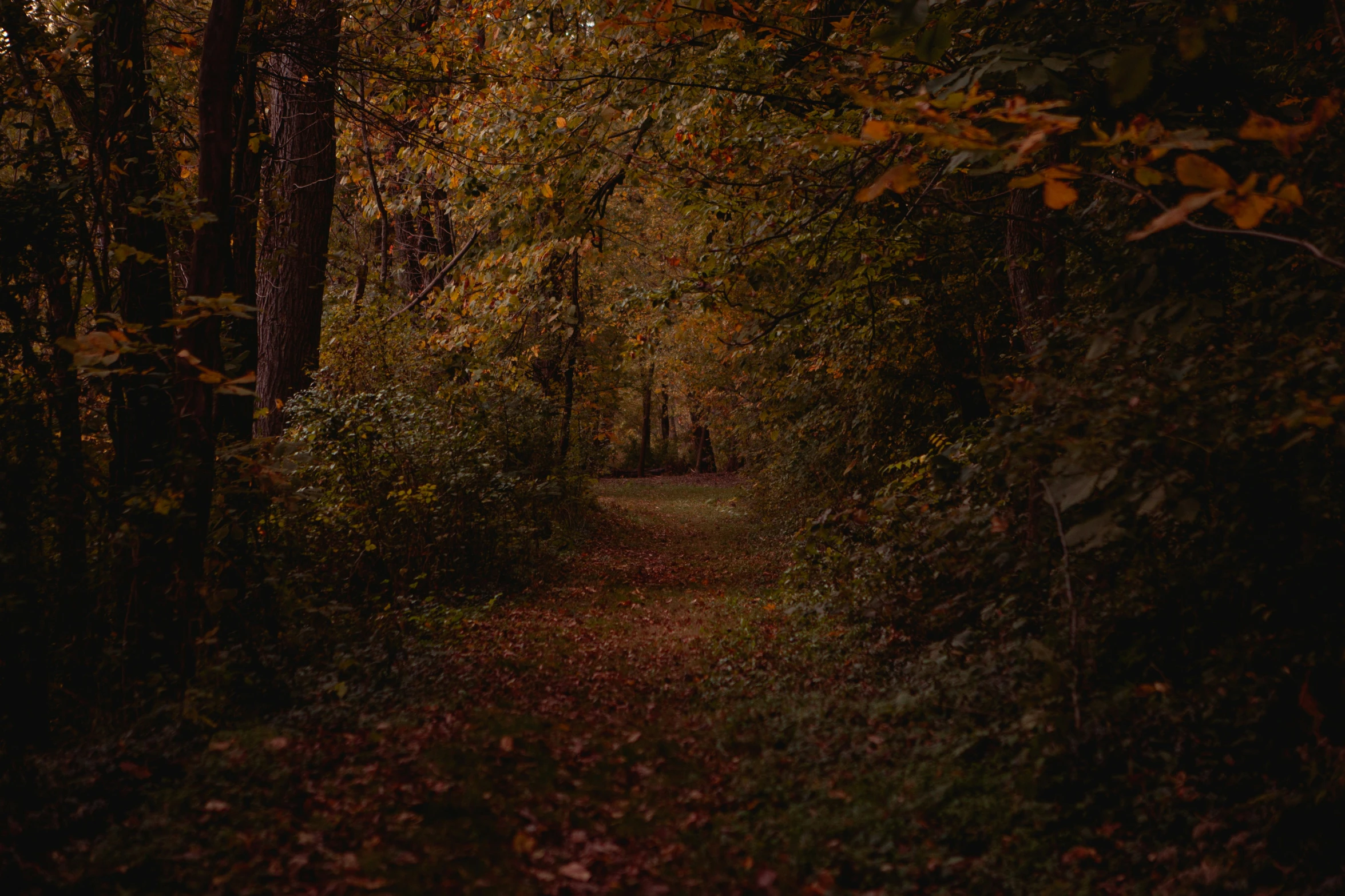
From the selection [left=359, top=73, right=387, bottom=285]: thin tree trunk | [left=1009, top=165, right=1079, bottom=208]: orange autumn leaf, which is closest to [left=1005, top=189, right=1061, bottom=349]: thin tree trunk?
[left=1009, top=165, right=1079, bottom=208]: orange autumn leaf

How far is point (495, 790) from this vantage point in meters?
3.88

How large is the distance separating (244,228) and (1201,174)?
637 centimetres

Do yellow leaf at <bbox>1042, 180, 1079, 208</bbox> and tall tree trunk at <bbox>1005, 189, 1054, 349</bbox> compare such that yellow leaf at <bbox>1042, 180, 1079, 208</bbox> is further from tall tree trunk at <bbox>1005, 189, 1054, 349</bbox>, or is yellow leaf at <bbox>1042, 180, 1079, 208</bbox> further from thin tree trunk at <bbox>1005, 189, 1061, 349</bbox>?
tall tree trunk at <bbox>1005, 189, 1054, 349</bbox>

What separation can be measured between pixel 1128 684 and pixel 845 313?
5.98m

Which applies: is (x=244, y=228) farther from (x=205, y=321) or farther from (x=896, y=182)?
(x=896, y=182)

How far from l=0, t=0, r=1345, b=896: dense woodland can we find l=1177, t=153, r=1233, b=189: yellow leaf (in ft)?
0.05

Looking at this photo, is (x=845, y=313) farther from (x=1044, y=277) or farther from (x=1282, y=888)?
(x=1282, y=888)

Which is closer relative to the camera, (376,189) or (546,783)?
(546,783)

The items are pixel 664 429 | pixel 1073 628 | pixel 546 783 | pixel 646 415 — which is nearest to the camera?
pixel 1073 628

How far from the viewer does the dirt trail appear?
10.5ft

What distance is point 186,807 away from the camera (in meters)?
3.48

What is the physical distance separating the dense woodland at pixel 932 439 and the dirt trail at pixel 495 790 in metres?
0.30

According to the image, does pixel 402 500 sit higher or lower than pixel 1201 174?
lower

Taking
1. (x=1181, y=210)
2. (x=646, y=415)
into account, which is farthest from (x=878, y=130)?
(x=646, y=415)
